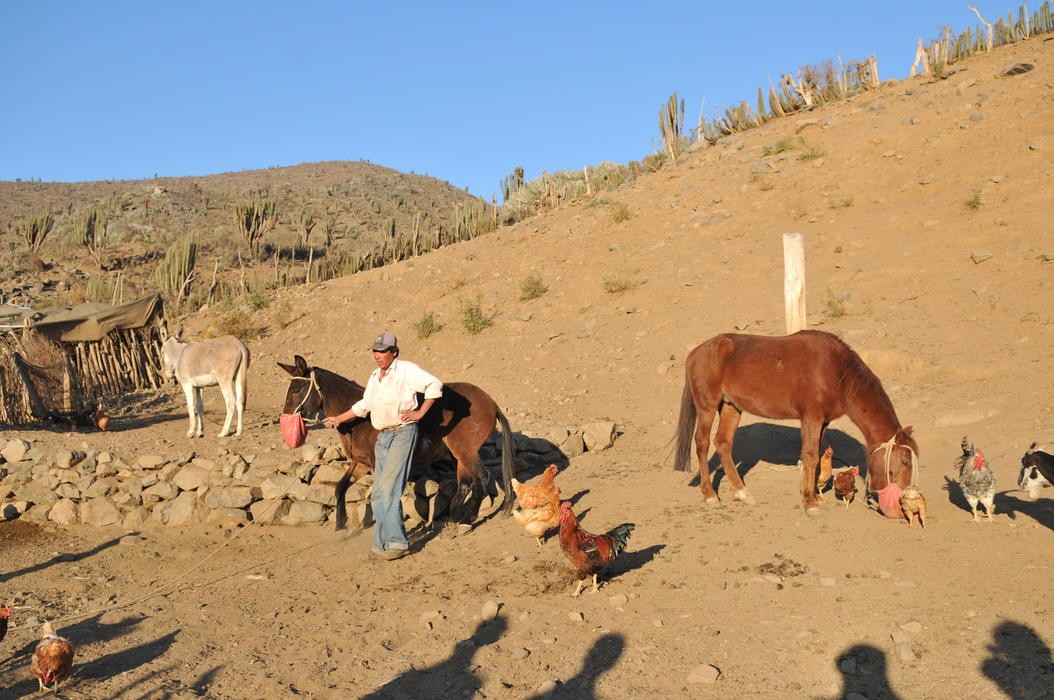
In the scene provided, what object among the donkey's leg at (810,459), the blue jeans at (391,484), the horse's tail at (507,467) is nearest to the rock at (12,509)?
the blue jeans at (391,484)

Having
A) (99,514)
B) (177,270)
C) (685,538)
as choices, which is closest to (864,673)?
(685,538)

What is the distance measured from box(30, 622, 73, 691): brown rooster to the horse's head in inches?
125

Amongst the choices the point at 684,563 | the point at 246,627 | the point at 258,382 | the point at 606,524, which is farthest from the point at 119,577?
the point at 258,382

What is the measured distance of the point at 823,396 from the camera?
7.42m

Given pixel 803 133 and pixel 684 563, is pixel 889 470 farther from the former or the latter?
pixel 803 133

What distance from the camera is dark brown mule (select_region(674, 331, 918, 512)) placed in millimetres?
7078

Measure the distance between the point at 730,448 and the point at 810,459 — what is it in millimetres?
1151

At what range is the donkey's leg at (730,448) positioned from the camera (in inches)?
321

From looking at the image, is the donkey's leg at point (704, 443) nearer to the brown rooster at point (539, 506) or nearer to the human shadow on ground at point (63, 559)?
the brown rooster at point (539, 506)

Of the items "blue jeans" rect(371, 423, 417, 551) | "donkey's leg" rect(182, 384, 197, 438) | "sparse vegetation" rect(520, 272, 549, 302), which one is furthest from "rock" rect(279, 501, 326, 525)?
"sparse vegetation" rect(520, 272, 549, 302)

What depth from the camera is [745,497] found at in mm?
8094

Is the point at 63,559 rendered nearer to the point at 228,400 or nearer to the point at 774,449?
the point at 228,400

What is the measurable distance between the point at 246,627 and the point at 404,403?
7.51 ft

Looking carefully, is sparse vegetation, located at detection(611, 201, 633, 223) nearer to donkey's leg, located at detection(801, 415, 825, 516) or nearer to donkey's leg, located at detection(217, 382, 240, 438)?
donkey's leg, located at detection(217, 382, 240, 438)
